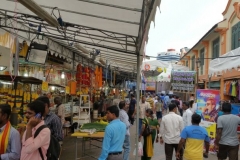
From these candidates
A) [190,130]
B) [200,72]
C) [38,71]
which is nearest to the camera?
[190,130]

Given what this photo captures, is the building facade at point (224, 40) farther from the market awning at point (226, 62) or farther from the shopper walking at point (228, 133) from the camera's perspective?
the shopper walking at point (228, 133)

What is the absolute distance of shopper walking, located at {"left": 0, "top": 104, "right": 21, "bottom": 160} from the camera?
295cm

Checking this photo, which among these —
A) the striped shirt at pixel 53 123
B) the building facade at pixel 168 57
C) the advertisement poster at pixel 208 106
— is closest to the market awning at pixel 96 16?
the striped shirt at pixel 53 123

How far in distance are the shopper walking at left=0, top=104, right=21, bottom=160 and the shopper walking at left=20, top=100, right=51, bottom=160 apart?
6.0 inches

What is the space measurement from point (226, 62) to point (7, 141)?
5.38m

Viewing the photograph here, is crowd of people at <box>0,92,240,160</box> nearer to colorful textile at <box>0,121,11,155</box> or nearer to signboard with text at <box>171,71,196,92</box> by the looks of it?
colorful textile at <box>0,121,11,155</box>

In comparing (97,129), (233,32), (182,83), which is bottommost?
(97,129)

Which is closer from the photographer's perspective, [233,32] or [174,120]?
[174,120]

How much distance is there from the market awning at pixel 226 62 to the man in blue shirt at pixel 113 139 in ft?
11.2

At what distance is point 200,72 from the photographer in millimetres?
22547

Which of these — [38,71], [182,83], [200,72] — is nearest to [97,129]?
[38,71]

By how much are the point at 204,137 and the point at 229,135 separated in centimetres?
118

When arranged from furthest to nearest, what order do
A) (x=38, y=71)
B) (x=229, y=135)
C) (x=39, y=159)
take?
(x=38, y=71) < (x=229, y=135) < (x=39, y=159)

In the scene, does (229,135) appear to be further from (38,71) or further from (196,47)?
(196,47)
